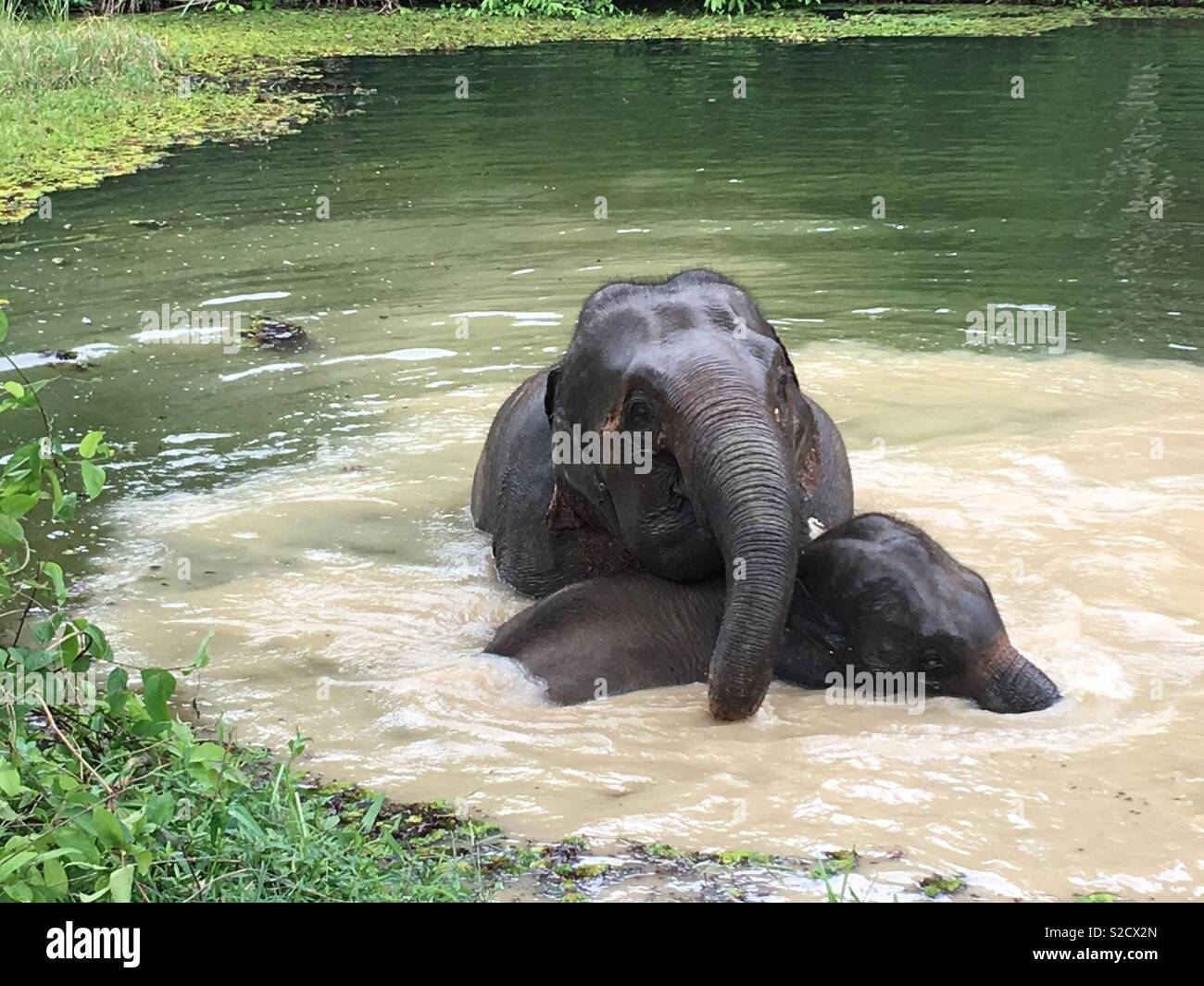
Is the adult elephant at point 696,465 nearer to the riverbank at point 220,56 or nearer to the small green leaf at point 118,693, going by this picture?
the small green leaf at point 118,693

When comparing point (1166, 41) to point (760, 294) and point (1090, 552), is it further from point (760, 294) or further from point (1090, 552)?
point (1090, 552)

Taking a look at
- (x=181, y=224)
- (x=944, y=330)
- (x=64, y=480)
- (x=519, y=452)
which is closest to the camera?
(x=519, y=452)

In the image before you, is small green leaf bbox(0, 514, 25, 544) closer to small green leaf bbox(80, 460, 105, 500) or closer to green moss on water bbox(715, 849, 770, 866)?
small green leaf bbox(80, 460, 105, 500)

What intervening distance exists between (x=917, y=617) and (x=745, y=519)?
77cm

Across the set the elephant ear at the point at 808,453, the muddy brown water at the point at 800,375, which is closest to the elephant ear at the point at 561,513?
the muddy brown water at the point at 800,375

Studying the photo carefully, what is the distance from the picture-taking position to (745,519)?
462cm

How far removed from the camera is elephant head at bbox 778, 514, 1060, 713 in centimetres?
505

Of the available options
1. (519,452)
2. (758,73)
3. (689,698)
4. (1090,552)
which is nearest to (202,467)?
(519,452)

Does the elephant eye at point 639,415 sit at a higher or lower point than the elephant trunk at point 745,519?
higher

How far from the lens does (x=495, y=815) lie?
457 cm

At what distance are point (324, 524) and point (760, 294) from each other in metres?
4.51

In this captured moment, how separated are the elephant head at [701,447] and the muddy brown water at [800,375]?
0.47 metres

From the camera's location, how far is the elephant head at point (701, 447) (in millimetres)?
4645

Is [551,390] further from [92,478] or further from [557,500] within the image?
[92,478]
